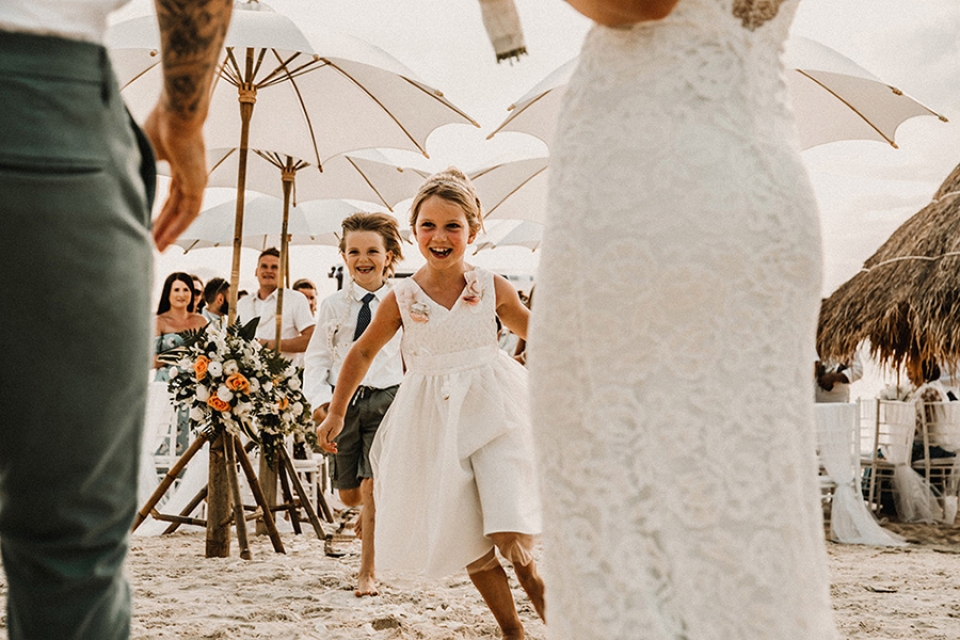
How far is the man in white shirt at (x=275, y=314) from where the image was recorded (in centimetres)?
830

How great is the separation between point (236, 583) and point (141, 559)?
4.45ft

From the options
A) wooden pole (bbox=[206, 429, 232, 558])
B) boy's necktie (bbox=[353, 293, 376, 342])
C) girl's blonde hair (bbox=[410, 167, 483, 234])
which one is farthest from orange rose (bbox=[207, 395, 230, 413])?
girl's blonde hair (bbox=[410, 167, 483, 234])

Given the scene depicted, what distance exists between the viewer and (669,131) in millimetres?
1686

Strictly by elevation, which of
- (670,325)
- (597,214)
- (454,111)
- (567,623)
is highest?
(454,111)

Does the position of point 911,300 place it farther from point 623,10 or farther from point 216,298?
point 623,10

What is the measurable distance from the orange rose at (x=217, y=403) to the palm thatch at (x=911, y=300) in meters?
6.84

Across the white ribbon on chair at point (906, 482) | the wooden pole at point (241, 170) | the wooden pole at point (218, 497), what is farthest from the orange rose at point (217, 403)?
the white ribbon on chair at point (906, 482)

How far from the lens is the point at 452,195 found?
420cm

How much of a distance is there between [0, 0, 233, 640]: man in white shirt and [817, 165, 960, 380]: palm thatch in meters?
9.38

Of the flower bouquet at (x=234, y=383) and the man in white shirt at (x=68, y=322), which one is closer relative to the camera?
the man in white shirt at (x=68, y=322)

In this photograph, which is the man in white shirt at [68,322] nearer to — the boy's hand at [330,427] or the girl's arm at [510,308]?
the boy's hand at [330,427]

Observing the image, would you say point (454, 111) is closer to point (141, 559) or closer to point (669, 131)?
point (141, 559)

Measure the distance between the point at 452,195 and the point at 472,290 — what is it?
1.47 ft

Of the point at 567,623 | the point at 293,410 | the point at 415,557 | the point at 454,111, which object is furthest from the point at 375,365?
the point at 567,623
